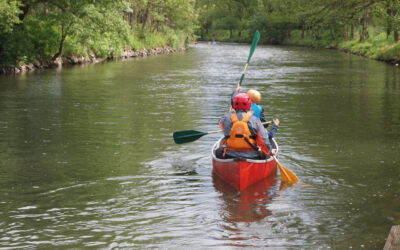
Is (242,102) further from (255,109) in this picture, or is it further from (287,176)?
(287,176)

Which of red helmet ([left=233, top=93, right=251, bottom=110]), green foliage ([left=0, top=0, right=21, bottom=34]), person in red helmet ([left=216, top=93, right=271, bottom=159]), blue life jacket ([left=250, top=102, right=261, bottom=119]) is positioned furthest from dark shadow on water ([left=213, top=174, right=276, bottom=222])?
green foliage ([left=0, top=0, right=21, bottom=34])

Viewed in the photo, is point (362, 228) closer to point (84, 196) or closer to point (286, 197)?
point (286, 197)

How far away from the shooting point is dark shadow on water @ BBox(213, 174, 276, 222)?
858 centimetres

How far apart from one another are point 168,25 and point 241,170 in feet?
216

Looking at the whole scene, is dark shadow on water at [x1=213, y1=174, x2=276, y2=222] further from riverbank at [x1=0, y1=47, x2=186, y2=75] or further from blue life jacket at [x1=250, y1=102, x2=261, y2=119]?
riverbank at [x1=0, y1=47, x2=186, y2=75]

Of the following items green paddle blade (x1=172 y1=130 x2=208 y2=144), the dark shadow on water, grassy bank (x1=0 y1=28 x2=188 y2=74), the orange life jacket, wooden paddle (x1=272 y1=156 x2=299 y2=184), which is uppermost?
grassy bank (x1=0 y1=28 x2=188 y2=74)

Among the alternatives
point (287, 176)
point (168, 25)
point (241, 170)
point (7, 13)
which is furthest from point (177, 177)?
point (168, 25)

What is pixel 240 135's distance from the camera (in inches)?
388

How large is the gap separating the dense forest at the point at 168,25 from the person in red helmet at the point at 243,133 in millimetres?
20173

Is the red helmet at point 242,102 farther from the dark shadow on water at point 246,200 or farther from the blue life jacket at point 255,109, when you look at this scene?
the dark shadow on water at point 246,200

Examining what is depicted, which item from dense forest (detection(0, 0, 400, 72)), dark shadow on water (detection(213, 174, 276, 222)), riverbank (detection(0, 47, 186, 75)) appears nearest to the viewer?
dark shadow on water (detection(213, 174, 276, 222))

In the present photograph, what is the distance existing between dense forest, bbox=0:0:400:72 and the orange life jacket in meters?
20.3

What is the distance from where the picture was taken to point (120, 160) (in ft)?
39.6

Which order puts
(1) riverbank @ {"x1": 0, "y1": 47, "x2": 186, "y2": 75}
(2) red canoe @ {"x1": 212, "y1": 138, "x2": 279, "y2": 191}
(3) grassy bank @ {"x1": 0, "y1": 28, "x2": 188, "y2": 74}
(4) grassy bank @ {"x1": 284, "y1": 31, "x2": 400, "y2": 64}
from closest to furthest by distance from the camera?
(2) red canoe @ {"x1": 212, "y1": 138, "x2": 279, "y2": 191}
(1) riverbank @ {"x1": 0, "y1": 47, "x2": 186, "y2": 75}
(3) grassy bank @ {"x1": 0, "y1": 28, "x2": 188, "y2": 74}
(4) grassy bank @ {"x1": 284, "y1": 31, "x2": 400, "y2": 64}
